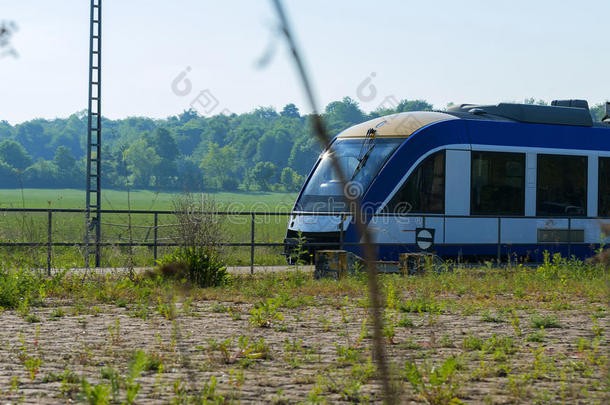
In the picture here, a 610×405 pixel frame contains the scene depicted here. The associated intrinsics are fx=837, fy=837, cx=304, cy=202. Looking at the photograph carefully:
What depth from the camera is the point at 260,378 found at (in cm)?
597

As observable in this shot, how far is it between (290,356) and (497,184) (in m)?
11.6

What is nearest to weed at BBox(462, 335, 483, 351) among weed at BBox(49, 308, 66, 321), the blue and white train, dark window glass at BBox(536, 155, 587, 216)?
weed at BBox(49, 308, 66, 321)

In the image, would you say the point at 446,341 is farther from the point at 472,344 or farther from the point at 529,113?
the point at 529,113

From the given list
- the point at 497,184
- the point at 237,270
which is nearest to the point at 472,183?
the point at 497,184

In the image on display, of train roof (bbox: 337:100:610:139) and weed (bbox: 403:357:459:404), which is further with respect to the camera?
train roof (bbox: 337:100:610:139)

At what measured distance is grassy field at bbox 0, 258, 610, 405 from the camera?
5.42 metres

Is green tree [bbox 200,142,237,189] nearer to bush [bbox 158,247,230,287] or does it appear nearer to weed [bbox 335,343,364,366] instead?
bush [bbox 158,247,230,287]

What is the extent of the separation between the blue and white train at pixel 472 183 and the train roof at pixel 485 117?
0.08 ft

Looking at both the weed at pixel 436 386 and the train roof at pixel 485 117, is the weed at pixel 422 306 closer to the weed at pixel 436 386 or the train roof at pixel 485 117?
the weed at pixel 436 386

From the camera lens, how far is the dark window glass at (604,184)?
19.0 metres

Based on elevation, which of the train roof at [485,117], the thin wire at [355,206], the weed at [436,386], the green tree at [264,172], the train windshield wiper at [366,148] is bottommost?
the weed at [436,386]

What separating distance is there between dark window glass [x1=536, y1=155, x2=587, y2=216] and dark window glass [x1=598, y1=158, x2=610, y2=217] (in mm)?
481

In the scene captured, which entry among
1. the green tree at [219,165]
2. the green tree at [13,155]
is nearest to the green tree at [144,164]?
the green tree at [219,165]

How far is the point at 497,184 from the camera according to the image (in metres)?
17.6
